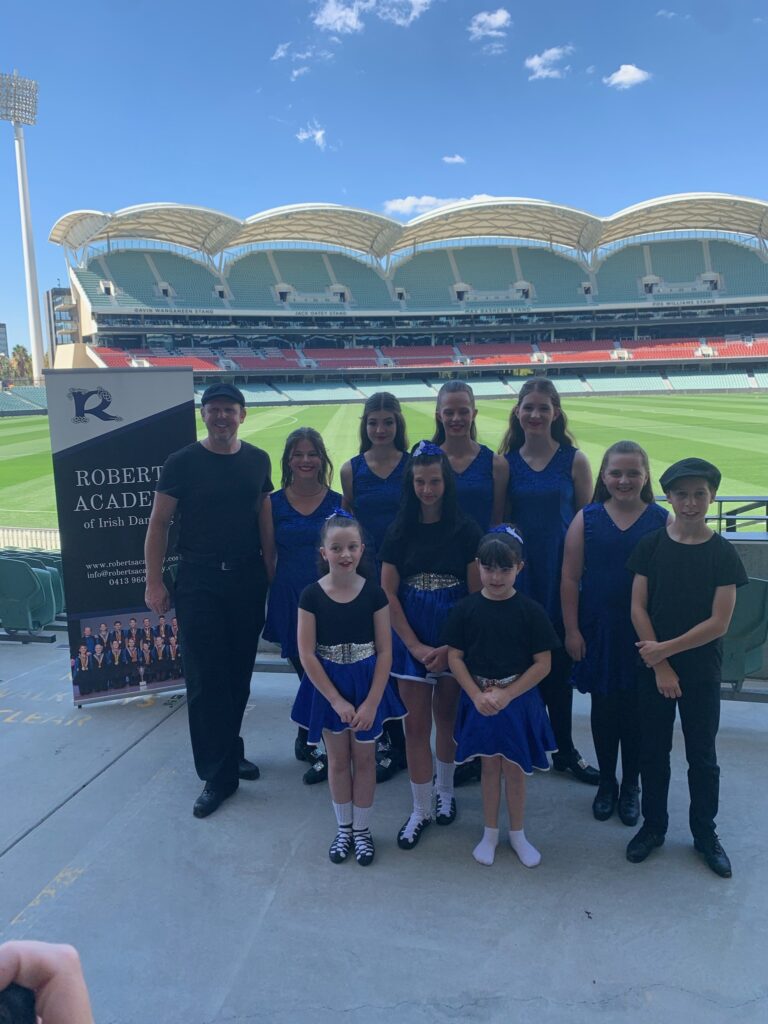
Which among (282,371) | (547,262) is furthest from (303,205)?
(547,262)

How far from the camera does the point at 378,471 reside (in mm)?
3402

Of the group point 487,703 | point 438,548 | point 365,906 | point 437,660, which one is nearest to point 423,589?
point 438,548

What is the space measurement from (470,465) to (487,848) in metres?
1.72

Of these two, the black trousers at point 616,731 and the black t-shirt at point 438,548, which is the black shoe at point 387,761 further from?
the black t-shirt at point 438,548

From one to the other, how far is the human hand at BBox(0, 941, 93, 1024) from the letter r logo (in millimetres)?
3554

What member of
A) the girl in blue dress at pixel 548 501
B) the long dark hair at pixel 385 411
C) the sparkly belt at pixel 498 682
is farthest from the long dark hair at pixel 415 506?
the sparkly belt at pixel 498 682

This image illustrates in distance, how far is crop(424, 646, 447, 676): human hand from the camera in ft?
9.38

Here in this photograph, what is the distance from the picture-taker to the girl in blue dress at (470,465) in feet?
10.6

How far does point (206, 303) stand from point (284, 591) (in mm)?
59446

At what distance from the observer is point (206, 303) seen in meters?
57.9

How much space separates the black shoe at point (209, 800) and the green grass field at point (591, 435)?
11596 mm

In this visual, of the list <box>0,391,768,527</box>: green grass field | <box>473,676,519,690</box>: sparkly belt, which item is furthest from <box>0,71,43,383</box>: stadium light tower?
<box>473,676,519,690</box>: sparkly belt

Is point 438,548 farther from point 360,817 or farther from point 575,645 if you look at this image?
point 360,817

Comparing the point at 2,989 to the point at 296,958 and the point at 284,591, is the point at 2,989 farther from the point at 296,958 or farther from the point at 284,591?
the point at 284,591
